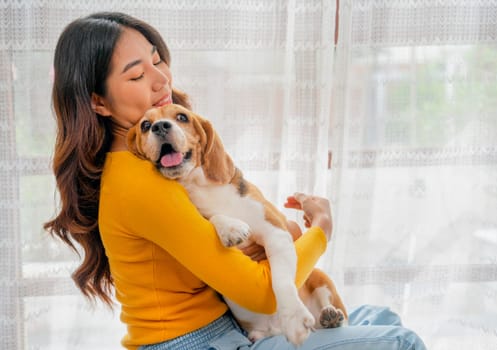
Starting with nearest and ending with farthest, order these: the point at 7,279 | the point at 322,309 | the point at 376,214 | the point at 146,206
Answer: the point at 146,206
the point at 322,309
the point at 7,279
the point at 376,214

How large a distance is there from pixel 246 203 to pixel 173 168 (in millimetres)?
167

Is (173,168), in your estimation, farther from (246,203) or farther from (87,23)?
(87,23)

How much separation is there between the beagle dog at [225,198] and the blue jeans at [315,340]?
0.04 meters

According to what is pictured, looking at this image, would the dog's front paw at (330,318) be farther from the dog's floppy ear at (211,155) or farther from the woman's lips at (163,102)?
the woman's lips at (163,102)

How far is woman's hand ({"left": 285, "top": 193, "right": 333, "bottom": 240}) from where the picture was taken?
4.23ft

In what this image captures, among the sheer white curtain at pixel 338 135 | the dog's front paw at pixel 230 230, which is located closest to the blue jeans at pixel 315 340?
the dog's front paw at pixel 230 230

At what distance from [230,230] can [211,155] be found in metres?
0.15

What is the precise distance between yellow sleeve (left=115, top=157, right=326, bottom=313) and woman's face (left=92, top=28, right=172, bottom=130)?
0.45ft

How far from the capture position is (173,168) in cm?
108

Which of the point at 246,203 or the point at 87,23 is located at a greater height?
the point at 87,23

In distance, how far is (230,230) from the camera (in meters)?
1.08

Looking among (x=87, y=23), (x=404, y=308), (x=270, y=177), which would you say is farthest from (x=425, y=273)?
(x=87, y=23)

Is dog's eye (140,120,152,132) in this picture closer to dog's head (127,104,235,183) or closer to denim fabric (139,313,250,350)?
dog's head (127,104,235,183)

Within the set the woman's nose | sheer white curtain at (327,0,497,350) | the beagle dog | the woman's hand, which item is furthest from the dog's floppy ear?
sheer white curtain at (327,0,497,350)
